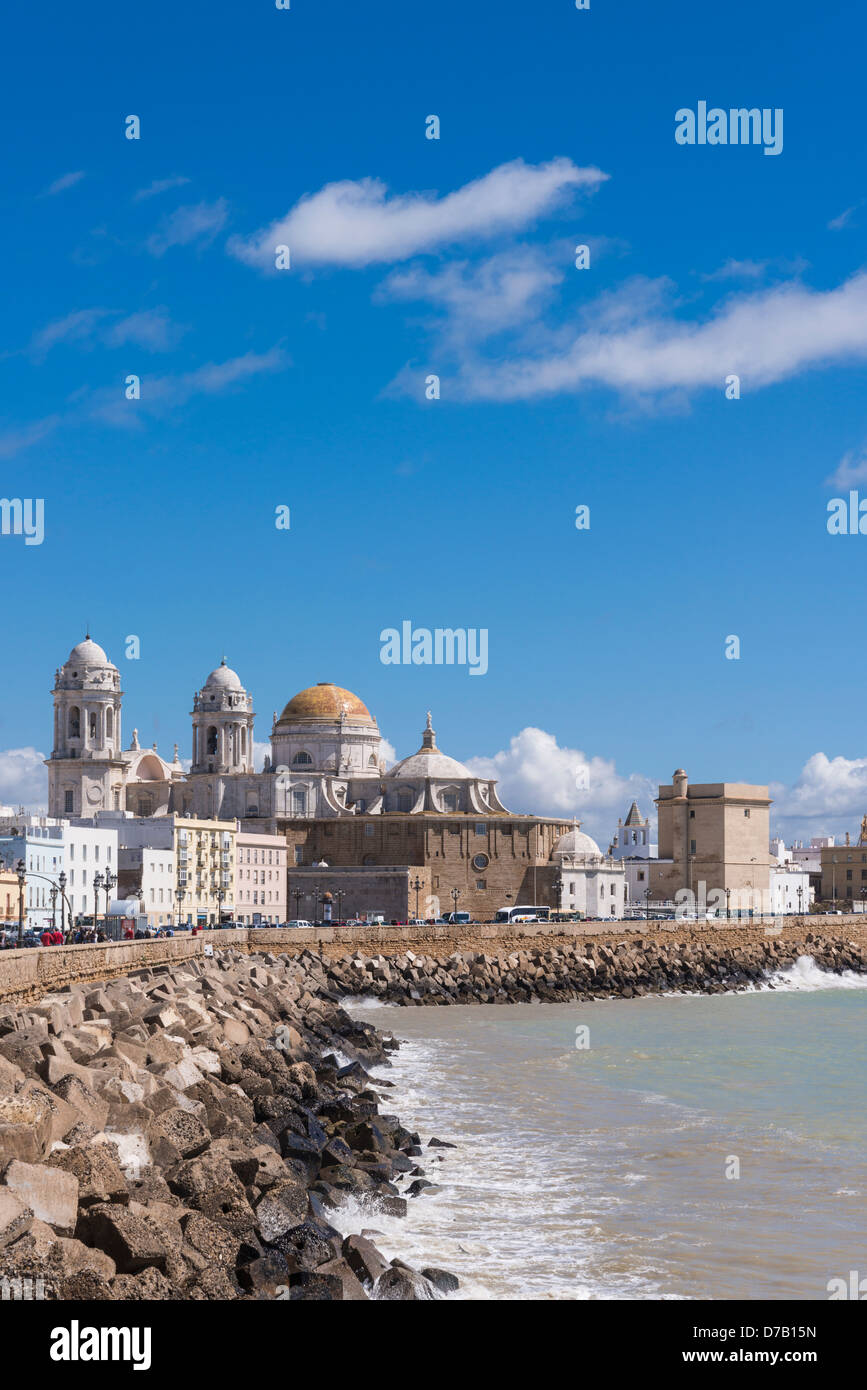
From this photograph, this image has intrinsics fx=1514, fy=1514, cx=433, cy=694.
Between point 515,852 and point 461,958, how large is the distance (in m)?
30.9

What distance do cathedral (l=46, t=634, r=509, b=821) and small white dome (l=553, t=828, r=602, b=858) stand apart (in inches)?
140

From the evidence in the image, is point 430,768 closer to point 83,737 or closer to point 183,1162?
point 83,737

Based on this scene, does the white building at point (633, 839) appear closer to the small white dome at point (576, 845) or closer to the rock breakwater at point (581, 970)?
the small white dome at point (576, 845)

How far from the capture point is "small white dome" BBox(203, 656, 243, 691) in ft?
288

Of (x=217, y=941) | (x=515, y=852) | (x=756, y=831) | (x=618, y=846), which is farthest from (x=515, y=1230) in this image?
(x=618, y=846)

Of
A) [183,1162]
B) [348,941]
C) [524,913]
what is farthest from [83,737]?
[183,1162]

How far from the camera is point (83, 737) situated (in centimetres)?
8156

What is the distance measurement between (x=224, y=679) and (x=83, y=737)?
9793 mm

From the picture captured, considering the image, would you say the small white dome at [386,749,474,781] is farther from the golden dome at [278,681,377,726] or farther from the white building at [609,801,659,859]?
the white building at [609,801,659,859]

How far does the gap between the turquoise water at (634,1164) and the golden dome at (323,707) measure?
57.3 m

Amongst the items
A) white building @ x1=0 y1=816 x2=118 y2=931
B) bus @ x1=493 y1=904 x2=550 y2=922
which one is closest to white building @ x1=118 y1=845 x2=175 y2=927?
white building @ x1=0 y1=816 x2=118 y2=931

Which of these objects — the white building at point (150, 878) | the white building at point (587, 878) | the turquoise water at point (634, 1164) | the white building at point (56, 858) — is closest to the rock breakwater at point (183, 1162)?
the turquoise water at point (634, 1164)

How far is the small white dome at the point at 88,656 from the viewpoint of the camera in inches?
3236

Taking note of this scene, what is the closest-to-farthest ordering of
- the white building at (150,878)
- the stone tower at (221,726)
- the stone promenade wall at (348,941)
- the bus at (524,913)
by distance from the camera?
the stone promenade wall at (348,941) → the white building at (150,878) → the bus at (524,913) → the stone tower at (221,726)
